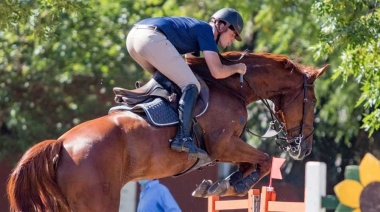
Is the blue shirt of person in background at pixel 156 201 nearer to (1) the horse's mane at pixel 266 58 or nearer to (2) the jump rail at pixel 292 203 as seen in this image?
(2) the jump rail at pixel 292 203

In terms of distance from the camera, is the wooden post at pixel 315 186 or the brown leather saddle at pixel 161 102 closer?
the wooden post at pixel 315 186

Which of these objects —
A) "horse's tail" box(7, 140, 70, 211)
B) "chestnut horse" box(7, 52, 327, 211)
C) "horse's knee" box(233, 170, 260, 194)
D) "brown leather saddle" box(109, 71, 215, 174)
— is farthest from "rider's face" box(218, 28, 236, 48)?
"horse's tail" box(7, 140, 70, 211)

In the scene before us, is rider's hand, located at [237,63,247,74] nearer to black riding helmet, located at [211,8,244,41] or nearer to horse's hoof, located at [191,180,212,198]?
black riding helmet, located at [211,8,244,41]

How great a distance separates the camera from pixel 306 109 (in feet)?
29.5

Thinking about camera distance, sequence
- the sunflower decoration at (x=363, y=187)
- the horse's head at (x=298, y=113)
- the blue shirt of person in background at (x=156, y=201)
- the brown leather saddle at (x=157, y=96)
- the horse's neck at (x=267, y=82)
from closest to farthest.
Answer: the sunflower decoration at (x=363, y=187) → the brown leather saddle at (x=157, y=96) → the horse's neck at (x=267, y=82) → the horse's head at (x=298, y=113) → the blue shirt of person in background at (x=156, y=201)

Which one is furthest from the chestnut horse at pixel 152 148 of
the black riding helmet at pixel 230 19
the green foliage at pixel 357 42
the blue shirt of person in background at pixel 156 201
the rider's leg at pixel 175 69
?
the green foliage at pixel 357 42

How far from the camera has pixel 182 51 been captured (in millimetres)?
8297

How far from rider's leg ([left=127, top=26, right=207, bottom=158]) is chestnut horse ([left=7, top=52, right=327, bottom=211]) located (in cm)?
12

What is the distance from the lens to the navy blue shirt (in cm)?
815

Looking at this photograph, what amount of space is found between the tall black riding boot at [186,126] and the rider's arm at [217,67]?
344mm

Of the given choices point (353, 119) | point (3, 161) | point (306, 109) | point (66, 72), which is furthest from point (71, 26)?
point (306, 109)

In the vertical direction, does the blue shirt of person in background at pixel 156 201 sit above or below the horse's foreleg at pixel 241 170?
below

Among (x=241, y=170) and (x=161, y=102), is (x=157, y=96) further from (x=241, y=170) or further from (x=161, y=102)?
Result: (x=241, y=170)

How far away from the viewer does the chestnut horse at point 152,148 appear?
736cm
